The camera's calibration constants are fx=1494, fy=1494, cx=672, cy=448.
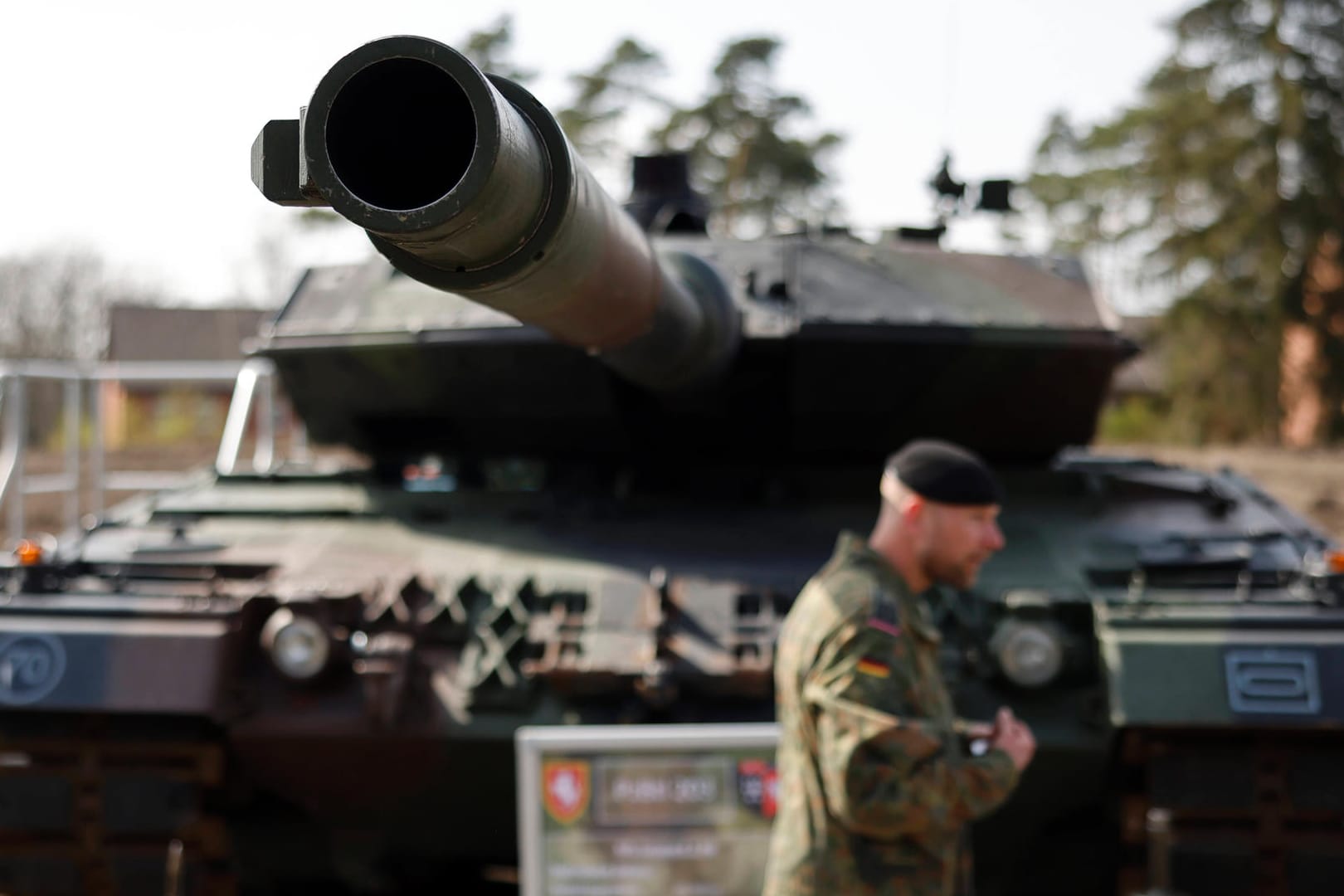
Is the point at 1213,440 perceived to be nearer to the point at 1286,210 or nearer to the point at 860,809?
the point at 1286,210

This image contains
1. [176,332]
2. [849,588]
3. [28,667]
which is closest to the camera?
[849,588]

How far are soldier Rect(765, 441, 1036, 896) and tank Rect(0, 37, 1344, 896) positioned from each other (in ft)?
2.40

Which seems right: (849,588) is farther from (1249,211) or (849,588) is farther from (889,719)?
(1249,211)

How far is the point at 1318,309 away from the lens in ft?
86.3

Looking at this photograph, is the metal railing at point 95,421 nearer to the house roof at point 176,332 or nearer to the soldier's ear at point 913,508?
the soldier's ear at point 913,508

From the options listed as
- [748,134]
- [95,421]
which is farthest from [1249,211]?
Answer: [95,421]

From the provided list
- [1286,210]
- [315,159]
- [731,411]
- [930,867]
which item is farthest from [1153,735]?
[1286,210]

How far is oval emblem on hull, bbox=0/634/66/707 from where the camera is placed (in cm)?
452

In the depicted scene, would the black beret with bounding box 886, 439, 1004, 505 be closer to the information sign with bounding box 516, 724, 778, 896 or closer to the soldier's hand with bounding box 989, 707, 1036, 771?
the soldier's hand with bounding box 989, 707, 1036, 771

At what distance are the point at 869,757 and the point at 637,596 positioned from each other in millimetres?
2034

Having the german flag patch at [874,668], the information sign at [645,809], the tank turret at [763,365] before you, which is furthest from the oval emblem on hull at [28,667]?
the german flag patch at [874,668]

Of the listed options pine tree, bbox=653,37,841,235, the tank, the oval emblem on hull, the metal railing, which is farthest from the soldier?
pine tree, bbox=653,37,841,235

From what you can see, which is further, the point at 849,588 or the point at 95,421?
the point at 95,421

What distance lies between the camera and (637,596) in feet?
16.1
